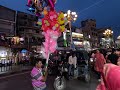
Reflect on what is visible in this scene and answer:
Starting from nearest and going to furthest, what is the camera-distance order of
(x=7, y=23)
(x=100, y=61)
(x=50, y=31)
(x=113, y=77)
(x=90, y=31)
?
1. (x=113, y=77)
2. (x=50, y=31)
3. (x=100, y=61)
4. (x=7, y=23)
5. (x=90, y=31)

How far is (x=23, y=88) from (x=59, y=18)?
4686 millimetres

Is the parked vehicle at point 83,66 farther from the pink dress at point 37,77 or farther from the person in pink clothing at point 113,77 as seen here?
the person in pink clothing at point 113,77

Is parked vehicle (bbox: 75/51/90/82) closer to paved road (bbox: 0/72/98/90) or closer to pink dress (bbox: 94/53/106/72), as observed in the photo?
paved road (bbox: 0/72/98/90)

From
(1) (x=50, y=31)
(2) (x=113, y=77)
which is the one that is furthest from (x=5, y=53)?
(2) (x=113, y=77)

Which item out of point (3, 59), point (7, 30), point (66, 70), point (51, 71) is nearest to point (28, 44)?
point (7, 30)

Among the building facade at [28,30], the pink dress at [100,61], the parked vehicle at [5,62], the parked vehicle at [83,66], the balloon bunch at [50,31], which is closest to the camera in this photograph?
the balloon bunch at [50,31]

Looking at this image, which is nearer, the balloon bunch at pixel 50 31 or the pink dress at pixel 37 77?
the pink dress at pixel 37 77

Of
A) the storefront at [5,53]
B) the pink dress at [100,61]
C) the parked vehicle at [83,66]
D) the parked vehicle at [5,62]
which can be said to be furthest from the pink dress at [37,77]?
the storefront at [5,53]

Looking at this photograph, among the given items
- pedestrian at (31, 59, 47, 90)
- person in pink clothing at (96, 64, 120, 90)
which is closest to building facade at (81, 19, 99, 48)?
pedestrian at (31, 59, 47, 90)

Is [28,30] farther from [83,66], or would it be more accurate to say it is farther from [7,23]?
[83,66]

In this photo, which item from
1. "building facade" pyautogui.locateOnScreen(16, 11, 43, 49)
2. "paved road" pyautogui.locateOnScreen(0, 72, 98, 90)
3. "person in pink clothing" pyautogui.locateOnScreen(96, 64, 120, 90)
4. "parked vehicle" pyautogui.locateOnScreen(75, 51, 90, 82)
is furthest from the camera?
"building facade" pyautogui.locateOnScreen(16, 11, 43, 49)

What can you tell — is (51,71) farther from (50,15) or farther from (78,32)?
(78,32)

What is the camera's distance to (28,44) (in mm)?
44156

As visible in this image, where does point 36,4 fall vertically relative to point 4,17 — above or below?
below
